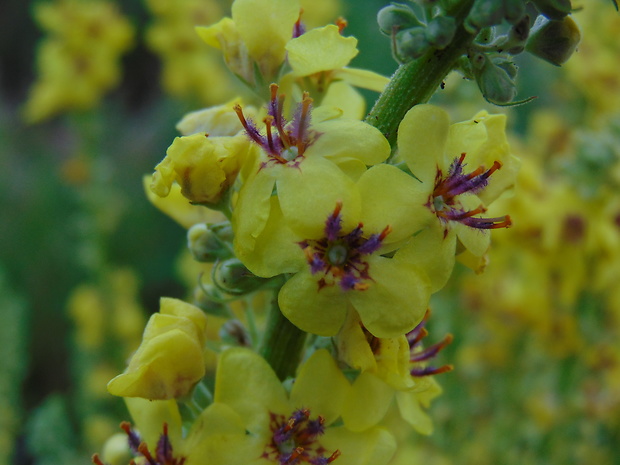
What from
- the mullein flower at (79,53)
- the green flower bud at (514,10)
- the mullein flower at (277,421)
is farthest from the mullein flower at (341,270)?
the mullein flower at (79,53)

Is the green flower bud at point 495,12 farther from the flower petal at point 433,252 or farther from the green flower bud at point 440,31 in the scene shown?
the flower petal at point 433,252

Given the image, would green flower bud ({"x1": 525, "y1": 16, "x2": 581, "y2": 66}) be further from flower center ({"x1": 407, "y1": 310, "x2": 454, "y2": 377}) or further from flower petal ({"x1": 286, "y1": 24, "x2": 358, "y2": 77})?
flower center ({"x1": 407, "y1": 310, "x2": 454, "y2": 377})

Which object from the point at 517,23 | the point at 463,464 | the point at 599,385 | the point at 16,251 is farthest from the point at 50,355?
the point at 517,23

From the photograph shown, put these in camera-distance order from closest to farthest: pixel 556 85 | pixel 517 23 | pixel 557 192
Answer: pixel 517 23, pixel 557 192, pixel 556 85

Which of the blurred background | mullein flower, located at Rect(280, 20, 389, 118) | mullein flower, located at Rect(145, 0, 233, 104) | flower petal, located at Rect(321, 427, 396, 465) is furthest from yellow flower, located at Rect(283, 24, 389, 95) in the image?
mullein flower, located at Rect(145, 0, 233, 104)

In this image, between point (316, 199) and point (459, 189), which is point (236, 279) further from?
point (459, 189)

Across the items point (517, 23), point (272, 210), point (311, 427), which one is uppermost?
point (517, 23)

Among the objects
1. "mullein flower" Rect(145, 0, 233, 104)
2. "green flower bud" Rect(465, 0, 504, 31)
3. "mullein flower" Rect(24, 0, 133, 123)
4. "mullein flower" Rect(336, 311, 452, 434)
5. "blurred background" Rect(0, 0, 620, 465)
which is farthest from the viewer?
"mullein flower" Rect(145, 0, 233, 104)

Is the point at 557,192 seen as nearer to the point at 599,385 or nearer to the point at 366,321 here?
the point at 599,385
